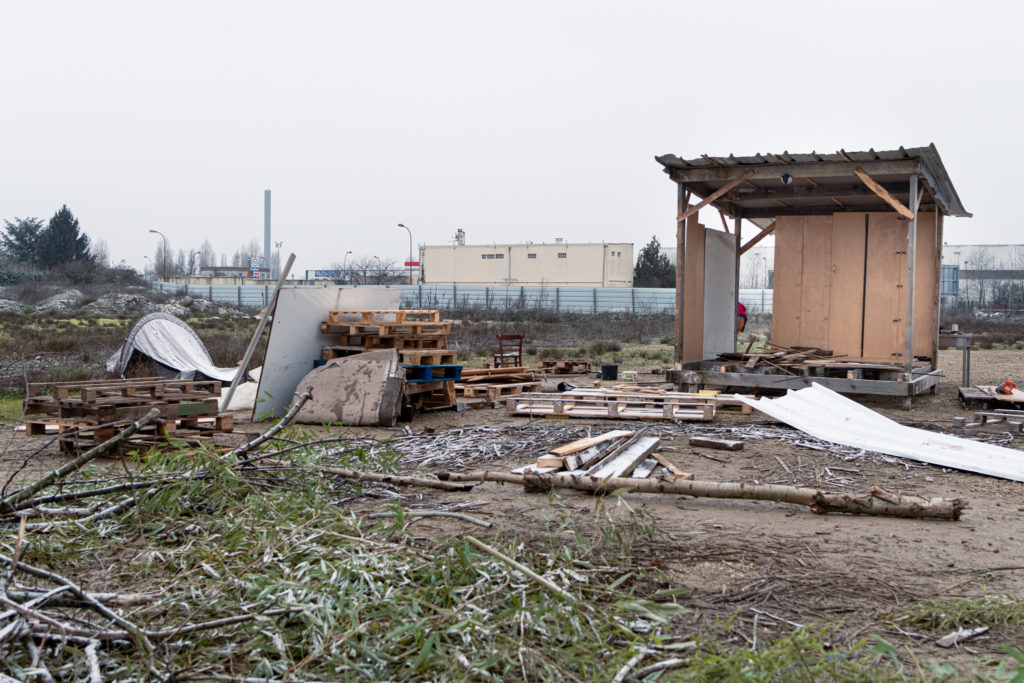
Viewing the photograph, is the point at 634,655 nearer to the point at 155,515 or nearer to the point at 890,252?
the point at 155,515

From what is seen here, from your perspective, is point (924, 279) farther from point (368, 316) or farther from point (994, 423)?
point (368, 316)

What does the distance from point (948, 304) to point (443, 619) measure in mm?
52467

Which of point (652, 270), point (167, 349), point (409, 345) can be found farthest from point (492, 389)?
point (652, 270)

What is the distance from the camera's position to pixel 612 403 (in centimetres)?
1174

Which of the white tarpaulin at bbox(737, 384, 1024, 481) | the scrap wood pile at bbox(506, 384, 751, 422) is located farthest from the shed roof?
the scrap wood pile at bbox(506, 384, 751, 422)

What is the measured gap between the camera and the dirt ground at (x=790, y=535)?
Answer: 432 centimetres

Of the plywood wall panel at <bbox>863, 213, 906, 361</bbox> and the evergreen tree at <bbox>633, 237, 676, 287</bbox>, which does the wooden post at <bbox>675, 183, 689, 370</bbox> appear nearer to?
the plywood wall panel at <bbox>863, 213, 906, 361</bbox>

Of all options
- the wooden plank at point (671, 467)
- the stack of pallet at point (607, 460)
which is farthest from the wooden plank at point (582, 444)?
the wooden plank at point (671, 467)

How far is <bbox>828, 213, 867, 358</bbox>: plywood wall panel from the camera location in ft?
50.3

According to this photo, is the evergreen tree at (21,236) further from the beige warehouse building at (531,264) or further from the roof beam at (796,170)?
the roof beam at (796,170)

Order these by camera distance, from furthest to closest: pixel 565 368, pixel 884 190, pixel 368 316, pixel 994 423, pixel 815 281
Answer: pixel 565 368 < pixel 815 281 < pixel 884 190 < pixel 368 316 < pixel 994 423

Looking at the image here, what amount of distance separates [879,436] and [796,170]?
18.5ft

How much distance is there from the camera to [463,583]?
4.21 meters

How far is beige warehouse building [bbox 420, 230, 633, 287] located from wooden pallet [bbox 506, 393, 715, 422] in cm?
4975
